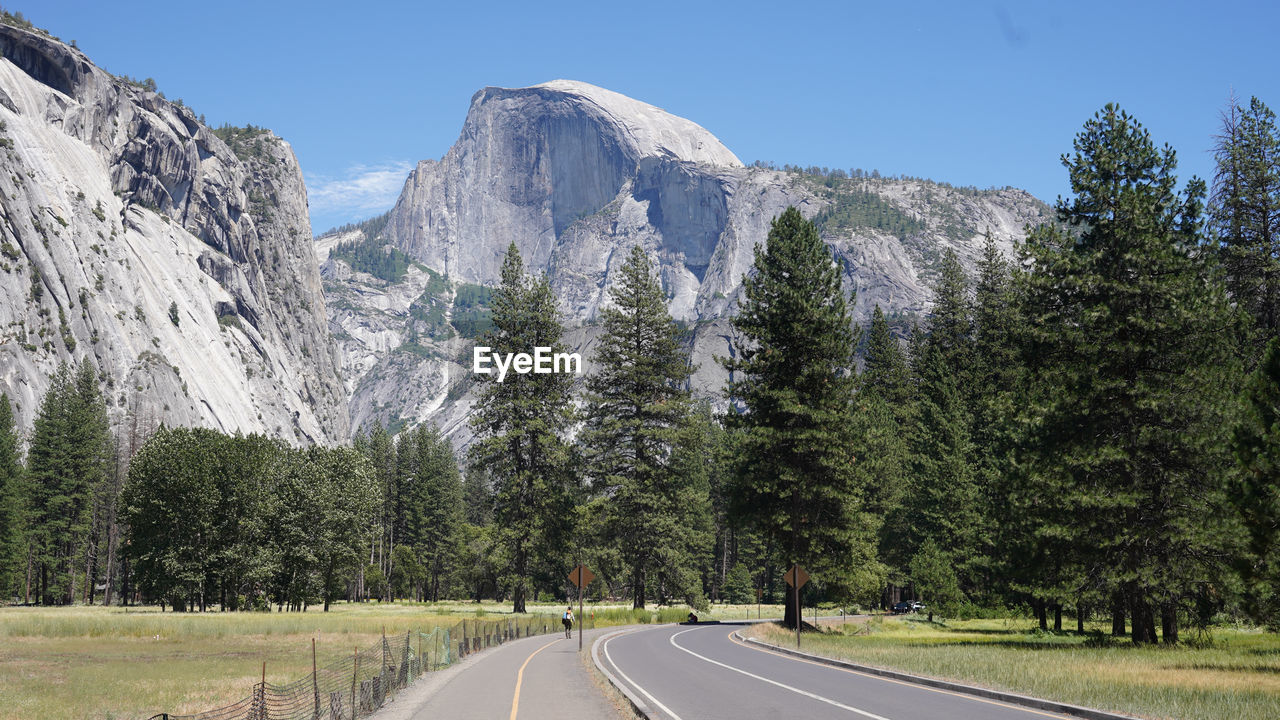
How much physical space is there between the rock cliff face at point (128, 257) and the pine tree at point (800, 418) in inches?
3639

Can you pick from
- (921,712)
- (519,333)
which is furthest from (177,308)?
(921,712)

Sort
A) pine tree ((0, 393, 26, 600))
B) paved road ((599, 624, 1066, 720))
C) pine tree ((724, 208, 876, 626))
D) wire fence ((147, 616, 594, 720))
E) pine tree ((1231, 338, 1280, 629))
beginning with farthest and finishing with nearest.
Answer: pine tree ((0, 393, 26, 600)) → pine tree ((724, 208, 876, 626)) → pine tree ((1231, 338, 1280, 629)) → wire fence ((147, 616, 594, 720)) → paved road ((599, 624, 1066, 720))

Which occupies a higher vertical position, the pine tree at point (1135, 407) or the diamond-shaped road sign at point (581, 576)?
the pine tree at point (1135, 407)

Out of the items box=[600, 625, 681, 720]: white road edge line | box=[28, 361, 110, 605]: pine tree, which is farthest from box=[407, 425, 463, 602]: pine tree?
box=[600, 625, 681, 720]: white road edge line

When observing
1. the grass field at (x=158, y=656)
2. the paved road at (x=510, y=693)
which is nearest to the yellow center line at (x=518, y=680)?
the paved road at (x=510, y=693)

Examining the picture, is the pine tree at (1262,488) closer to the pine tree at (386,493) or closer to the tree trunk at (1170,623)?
the tree trunk at (1170,623)

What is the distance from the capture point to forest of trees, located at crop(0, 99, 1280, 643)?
93.1 feet

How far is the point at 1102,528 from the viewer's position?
94.1ft

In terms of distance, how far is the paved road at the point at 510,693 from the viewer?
16684 millimetres

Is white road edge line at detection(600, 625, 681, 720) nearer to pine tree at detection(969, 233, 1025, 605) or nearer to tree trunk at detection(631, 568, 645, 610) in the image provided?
pine tree at detection(969, 233, 1025, 605)

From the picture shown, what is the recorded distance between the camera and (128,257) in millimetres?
135375

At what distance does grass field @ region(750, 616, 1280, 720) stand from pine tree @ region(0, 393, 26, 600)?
6600cm

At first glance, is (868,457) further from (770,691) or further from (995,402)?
(770,691)

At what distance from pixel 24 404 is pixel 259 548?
52.7 meters
